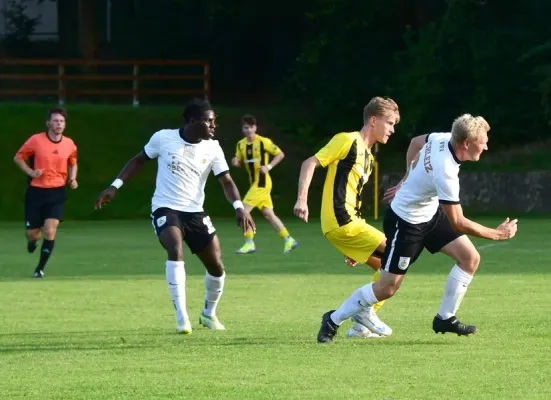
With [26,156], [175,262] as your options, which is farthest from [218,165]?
[26,156]

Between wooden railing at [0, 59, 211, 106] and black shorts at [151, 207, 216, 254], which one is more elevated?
→ black shorts at [151, 207, 216, 254]

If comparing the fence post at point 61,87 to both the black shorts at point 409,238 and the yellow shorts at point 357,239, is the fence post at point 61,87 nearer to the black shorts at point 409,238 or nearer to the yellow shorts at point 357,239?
the yellow shorts at point 357,239

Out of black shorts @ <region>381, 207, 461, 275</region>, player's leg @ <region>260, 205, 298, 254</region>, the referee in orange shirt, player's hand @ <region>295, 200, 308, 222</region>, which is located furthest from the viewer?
player's leg @ <region>260, 205, 298, 254</region>

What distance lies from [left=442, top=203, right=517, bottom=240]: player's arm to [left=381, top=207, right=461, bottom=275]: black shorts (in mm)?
557

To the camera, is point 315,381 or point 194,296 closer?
point 315,381

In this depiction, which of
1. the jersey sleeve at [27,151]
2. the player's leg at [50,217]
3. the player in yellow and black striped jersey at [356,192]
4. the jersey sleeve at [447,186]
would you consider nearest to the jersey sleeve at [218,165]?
the player in yellow and black striped jersey at [356,192]

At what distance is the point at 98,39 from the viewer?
45.6 metres

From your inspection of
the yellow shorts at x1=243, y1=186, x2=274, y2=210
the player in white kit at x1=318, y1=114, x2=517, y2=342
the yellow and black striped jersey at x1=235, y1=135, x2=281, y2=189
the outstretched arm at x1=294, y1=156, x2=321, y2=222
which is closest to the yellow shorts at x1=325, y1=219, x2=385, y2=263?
the player in white kit at x1=318, y1=114, x2=517, y2=342

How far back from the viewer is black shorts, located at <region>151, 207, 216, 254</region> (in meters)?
11.8

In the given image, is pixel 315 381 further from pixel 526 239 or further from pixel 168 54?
pixel 168 54

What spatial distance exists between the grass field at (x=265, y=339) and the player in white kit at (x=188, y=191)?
0.53 meters

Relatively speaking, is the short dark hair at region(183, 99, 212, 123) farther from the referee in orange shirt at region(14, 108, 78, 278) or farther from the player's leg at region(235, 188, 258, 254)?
the player's leg at region(235, 188, 258, 254)

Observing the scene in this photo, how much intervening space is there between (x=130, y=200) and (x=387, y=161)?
6377 mm

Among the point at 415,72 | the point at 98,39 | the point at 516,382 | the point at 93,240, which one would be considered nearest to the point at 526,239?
the point at 93,240
